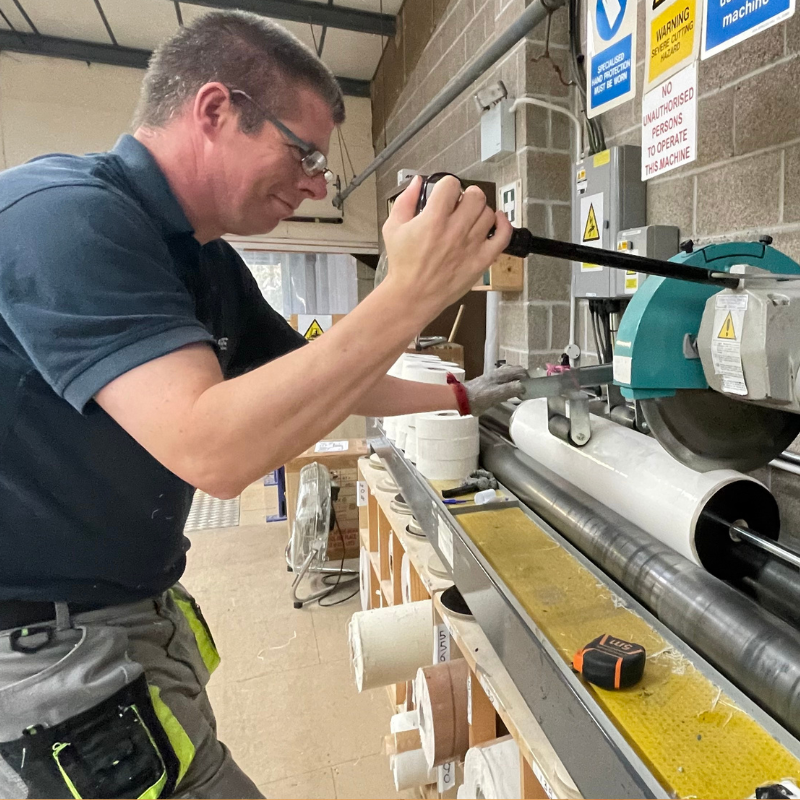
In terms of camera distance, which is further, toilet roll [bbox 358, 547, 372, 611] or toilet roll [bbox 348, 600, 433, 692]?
toilet roll [bbox 358, 547, 372, 611]

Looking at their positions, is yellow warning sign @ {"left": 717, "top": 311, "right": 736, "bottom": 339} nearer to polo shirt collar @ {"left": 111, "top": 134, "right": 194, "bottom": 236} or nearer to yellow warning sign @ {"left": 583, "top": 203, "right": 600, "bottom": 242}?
polo shirt collar @ {"left": 111, "top": 134, "right": 194, "bottom": 236}

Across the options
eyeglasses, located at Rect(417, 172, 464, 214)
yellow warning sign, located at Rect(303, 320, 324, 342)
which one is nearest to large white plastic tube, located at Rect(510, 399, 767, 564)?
eyeglasses, located at Rect(417, 172, 464, 214)

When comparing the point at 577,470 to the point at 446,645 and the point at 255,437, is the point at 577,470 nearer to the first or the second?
the point at 446,645

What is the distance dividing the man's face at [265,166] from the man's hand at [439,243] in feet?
0.90

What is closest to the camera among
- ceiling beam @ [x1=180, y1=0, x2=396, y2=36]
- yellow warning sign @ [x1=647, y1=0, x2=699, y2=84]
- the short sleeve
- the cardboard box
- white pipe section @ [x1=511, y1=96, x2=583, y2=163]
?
the short sleeve

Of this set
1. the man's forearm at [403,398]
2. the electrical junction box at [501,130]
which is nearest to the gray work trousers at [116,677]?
the man's forearm at [403,398]

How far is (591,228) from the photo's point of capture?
1609mm

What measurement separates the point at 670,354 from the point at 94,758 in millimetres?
A: 987

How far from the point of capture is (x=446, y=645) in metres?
1.33

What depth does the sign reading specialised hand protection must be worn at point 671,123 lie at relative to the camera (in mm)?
1046

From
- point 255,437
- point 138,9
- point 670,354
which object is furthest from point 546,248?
point 138,9

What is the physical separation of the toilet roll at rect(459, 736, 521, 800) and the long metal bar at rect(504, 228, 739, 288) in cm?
78

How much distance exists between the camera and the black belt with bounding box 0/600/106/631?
805 mm

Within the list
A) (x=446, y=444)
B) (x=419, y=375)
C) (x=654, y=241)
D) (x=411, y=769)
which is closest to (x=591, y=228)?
(x=654, y=241)
